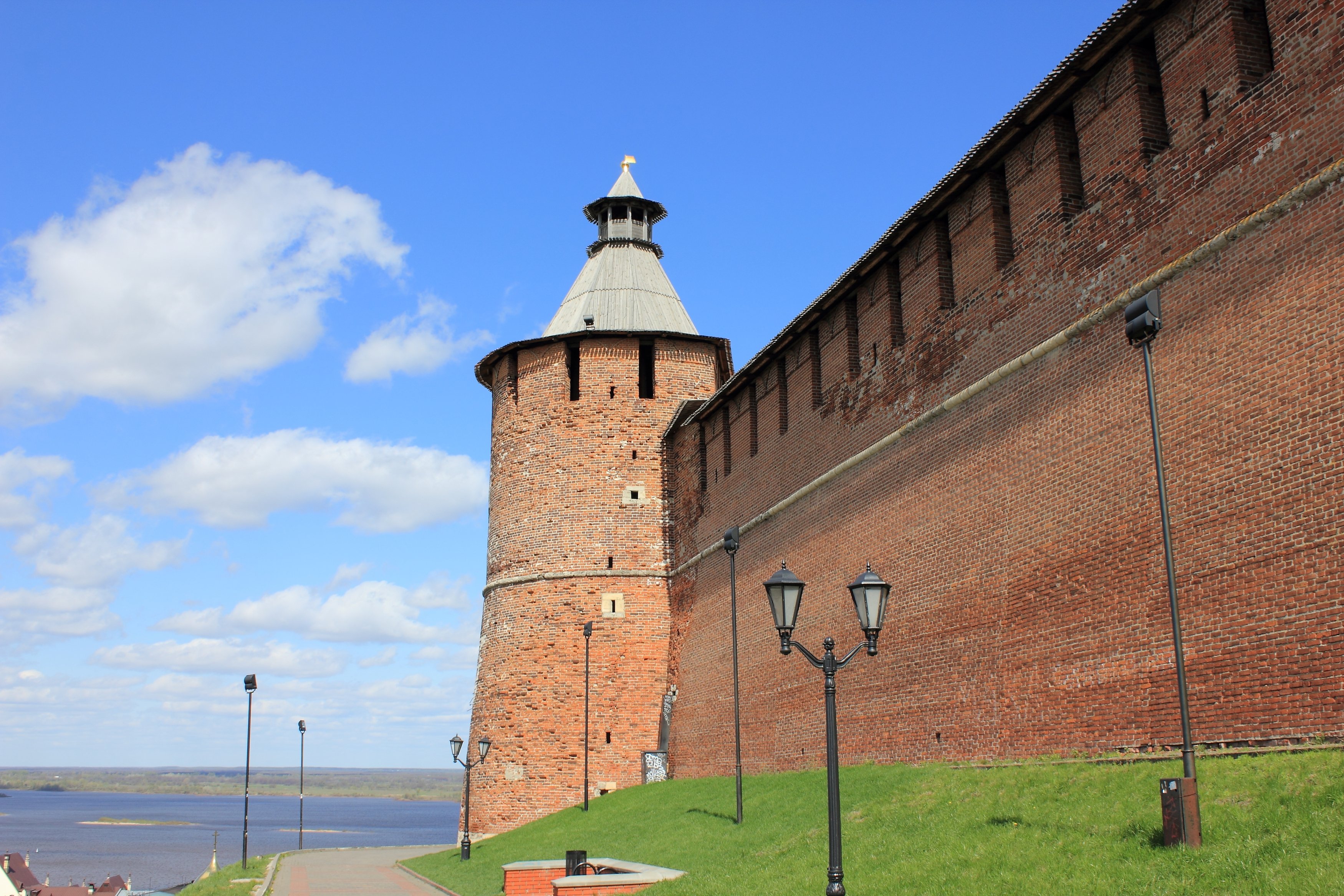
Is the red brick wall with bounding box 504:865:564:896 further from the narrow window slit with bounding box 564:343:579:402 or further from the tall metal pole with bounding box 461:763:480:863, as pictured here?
the narrow window slit with bounding box 564:343:579:402

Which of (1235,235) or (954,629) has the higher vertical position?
(1235,235)

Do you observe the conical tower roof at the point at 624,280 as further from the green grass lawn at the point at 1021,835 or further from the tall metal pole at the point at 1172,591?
the tall metal pole at the point at 1172,591

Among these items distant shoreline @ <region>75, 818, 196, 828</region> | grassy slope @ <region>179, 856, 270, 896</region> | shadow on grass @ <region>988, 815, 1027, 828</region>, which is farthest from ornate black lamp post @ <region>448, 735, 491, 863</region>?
distant shoreline @ <region>75, 818, 196, 828</region>

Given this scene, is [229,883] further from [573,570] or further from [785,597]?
[785,597]

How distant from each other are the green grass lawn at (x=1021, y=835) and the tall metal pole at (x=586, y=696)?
6.18 metres

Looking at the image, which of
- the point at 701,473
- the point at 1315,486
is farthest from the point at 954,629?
the point at 701,473

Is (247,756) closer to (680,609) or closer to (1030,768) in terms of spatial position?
(680,609)

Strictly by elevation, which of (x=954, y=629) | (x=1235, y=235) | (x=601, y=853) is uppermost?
(x=1235, y=235)

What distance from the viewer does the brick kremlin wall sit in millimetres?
9273

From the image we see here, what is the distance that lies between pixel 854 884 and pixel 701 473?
14802mm

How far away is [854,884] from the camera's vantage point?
31.8 feet

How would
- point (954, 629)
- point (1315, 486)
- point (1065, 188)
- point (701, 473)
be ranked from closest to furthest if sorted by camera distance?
point (1315, 486), point (1065, 188), point (954, 629), point (701, 473)

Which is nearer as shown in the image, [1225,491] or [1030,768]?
[1225,491]

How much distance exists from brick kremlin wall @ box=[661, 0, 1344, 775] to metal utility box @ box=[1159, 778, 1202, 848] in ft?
4.88
